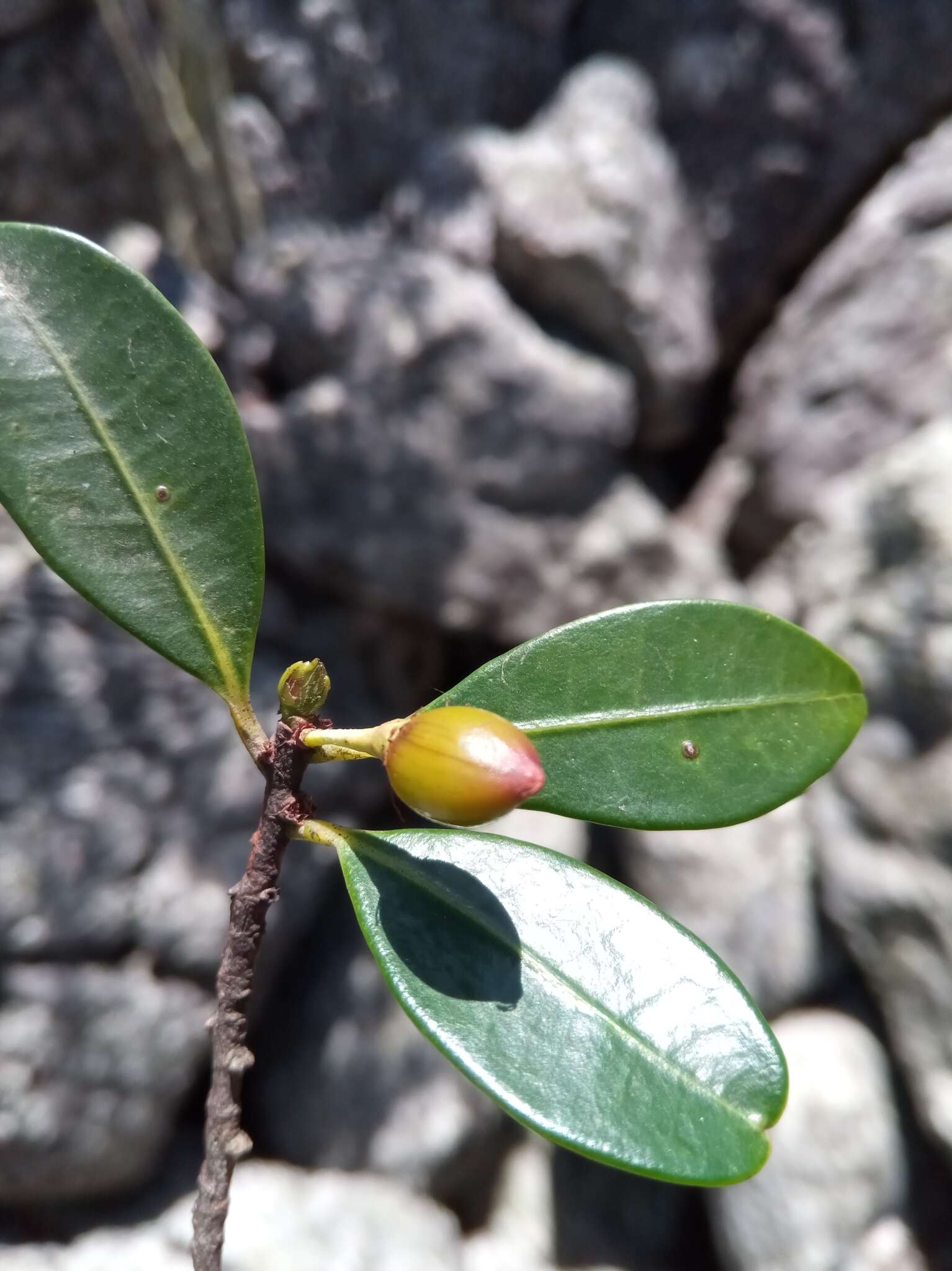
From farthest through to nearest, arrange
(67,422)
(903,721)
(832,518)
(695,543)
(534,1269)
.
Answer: (695,543), (832,518), (534,1269), (903,721), (67,422)

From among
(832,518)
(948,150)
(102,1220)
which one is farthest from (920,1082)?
(948,150)

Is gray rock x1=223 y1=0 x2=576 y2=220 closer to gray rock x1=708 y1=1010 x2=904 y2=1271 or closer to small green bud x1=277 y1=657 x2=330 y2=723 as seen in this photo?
small green bud x1=277 y1=657 x2=330 y2=723

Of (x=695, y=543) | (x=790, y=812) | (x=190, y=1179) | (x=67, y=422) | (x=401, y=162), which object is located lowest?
(x=190, y=1179)

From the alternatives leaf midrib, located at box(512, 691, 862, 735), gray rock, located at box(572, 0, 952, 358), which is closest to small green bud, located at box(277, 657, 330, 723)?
leaf midrib, located at box(512, 691, 862, 735)

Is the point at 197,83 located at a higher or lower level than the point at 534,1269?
higher

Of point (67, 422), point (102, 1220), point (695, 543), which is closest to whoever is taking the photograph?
point (67, 422)

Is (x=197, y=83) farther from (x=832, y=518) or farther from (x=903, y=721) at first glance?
(x=903, y=721)

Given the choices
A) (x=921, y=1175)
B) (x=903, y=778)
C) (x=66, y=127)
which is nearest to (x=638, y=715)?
(x=903, y=778)

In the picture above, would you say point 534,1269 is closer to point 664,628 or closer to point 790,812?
point 790,812

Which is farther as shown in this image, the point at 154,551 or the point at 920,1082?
the point at 920,1082
